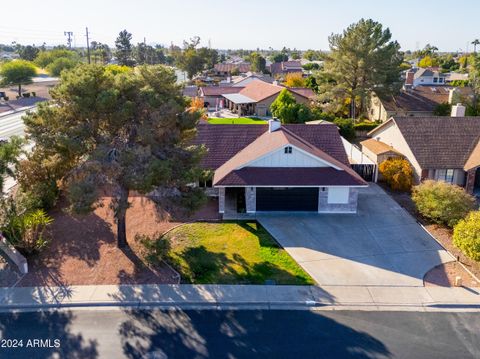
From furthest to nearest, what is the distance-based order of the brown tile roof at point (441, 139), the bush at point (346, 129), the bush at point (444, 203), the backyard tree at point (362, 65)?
the backyard tree at point (362, 65) < the bush at point (346, 129) < the brown tile roof at point (441, 139) < the bush at point (444, 203)

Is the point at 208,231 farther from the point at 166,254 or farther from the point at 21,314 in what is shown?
the point at 21,314

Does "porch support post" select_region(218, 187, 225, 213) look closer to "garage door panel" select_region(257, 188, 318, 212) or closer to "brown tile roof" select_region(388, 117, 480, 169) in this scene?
"garage door panel" select_region(257, 188, 318, 212)

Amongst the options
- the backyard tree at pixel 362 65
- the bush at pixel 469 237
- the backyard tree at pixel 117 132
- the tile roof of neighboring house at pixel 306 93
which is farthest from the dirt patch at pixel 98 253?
the tile roof of neighboring house at pixel 306 93

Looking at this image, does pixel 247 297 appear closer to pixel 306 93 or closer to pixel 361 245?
pixel 361 245

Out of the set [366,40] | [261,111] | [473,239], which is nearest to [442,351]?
[473,239]

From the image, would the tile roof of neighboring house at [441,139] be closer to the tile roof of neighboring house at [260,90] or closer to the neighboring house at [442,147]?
the neighboring house at [442,147]

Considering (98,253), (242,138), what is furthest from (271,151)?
(98,253)

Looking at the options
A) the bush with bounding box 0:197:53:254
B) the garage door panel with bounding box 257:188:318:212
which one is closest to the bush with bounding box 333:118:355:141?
Result: the garage door panel with bounding box 257:188:318:212
